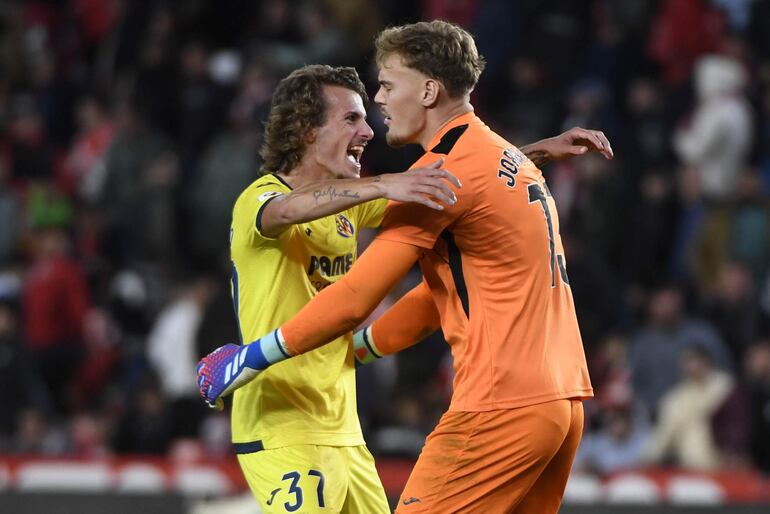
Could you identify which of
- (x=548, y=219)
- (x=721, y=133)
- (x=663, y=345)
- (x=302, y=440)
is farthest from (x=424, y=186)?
(x=721, y=133)

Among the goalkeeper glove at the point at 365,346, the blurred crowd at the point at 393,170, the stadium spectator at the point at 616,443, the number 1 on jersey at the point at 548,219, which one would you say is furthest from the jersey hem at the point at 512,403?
the stadium spectator at the point at 616,443

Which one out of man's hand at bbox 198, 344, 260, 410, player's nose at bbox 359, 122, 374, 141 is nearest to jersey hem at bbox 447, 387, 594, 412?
man's hand at bbox 198, 344, 260, 410

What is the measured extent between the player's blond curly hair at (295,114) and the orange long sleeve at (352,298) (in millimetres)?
791

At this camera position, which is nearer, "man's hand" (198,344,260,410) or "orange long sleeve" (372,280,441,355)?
"man's hand" (198,344,260,410)

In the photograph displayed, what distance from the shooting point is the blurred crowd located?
35.9 feet

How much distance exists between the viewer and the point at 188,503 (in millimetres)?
9477

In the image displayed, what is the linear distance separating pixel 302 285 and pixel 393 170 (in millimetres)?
7092

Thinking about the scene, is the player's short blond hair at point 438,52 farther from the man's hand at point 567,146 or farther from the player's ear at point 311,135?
the man's hand at point 567,146

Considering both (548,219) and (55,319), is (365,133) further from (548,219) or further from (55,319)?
(55,319)

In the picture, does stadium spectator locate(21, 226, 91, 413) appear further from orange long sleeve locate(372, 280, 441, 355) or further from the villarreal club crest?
the villarreal club crest

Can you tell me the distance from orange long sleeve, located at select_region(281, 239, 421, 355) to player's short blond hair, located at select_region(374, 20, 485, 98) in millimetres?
647

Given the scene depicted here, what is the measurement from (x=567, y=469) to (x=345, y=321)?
976mm

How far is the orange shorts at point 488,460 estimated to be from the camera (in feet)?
16.2

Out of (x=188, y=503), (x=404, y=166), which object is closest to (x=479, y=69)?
(x=188, y=503)
